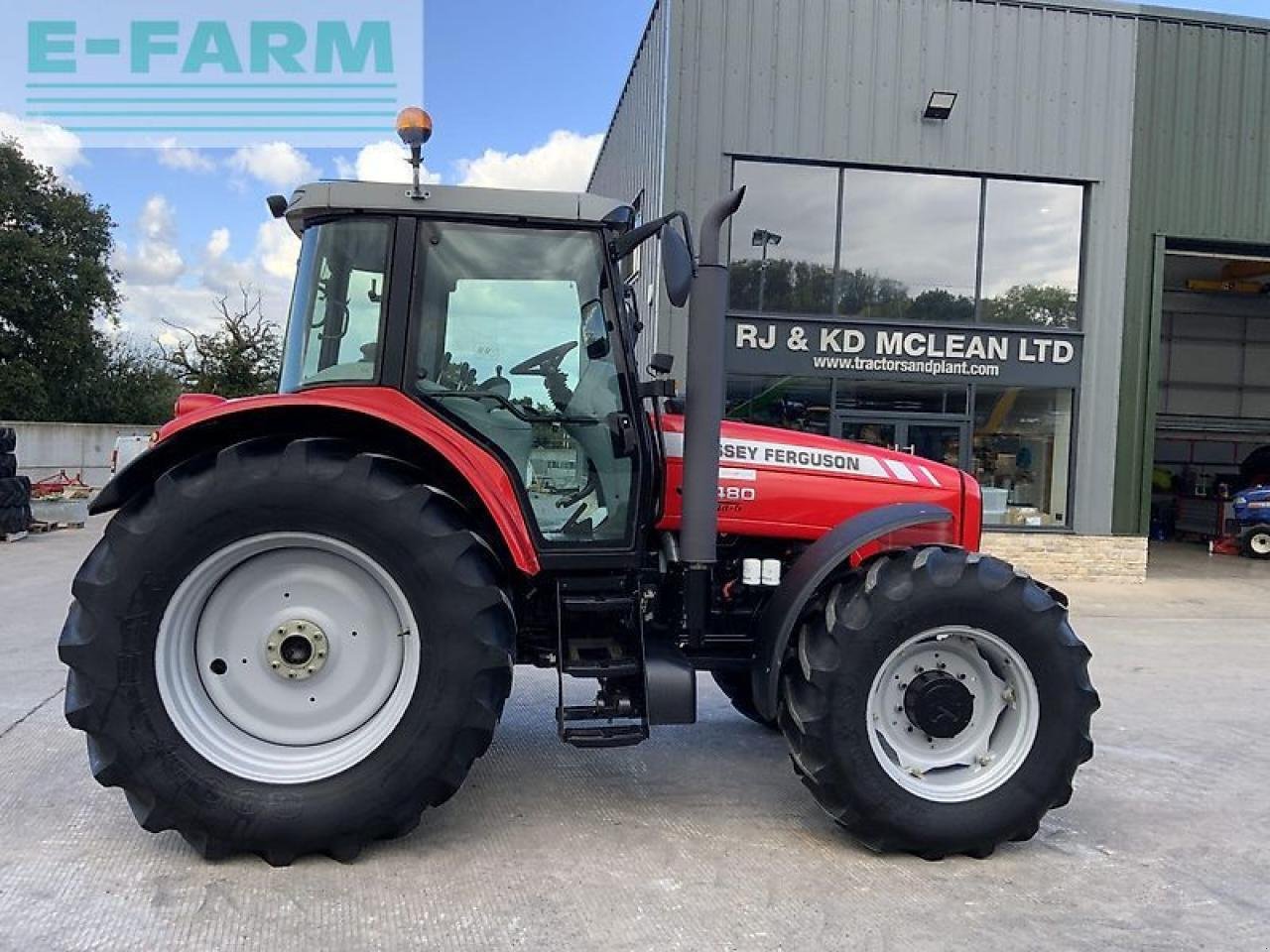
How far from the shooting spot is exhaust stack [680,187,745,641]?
133 inches

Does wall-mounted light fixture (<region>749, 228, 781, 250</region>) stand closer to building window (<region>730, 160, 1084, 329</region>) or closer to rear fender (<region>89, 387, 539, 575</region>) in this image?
building window (<region>730, 160, 1084, 329</region>)

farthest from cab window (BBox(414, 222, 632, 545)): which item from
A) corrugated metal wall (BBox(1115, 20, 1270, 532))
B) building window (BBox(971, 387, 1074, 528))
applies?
corrugated metal wall (BBox(1115, 20, 1270, 532))

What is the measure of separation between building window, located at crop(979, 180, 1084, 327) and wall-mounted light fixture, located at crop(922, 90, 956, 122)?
44.8 inches

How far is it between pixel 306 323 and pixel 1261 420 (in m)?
23.1

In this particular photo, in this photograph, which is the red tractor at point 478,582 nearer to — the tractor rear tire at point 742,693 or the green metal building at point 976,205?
the tractor rear tire at point 742,693

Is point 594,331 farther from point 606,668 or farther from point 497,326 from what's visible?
point 606,668

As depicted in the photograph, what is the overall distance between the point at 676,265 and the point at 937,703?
1.86 meters

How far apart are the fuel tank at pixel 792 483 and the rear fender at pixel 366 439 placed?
27.3 inches

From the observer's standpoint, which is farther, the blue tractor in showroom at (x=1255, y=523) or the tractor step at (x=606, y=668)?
the blue tractor in showroom at (x=1255, y=523)

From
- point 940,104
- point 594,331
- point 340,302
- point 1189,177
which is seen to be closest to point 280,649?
point 340,302

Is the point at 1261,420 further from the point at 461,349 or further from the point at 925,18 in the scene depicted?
the point at 461,349

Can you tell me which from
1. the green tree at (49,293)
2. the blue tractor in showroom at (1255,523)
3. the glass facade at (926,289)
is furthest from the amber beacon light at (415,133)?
the green tree at (49,293)

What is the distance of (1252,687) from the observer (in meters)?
6.54

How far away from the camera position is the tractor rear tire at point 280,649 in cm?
310
